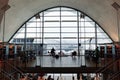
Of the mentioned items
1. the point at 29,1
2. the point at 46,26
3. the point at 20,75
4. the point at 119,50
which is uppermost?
the point at 29,1

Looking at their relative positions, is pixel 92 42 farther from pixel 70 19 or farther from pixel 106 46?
pixel 106 46

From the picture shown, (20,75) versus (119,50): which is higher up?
(119,50)

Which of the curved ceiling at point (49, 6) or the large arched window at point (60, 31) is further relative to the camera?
the large arched window at point (60, 31)

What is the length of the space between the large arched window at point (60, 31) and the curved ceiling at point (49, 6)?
3.13 feet

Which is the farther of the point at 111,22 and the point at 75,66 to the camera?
the point at 111,22

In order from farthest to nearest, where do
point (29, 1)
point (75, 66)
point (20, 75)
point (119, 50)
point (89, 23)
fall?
point (89, 23) → point (29, 1) → point (119, 50) → point (75, 66) → point (20, 75)

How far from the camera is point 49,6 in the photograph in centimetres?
2134

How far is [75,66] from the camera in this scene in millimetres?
12547

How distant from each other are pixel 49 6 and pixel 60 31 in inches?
105

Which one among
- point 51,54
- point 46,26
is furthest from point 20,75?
point 46,26

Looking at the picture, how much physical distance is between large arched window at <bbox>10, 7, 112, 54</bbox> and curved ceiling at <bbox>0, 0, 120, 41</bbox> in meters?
0.95

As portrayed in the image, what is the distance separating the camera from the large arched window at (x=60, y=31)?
22.3m

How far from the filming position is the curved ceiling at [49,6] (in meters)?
16.7

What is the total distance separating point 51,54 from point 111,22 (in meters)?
6.04
